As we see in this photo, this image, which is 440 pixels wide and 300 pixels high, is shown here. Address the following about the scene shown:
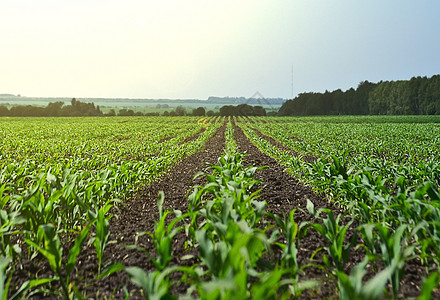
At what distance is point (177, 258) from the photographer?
11.9 ft

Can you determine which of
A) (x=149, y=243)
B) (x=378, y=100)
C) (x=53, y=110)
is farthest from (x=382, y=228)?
(x=378, y=100)

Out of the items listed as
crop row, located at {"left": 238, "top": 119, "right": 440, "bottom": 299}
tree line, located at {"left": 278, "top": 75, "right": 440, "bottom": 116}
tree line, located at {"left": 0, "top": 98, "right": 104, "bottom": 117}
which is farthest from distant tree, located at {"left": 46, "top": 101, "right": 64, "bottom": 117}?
crop row, located at {"left": 238, "top": 119, "right": 440, "bottom": 299}

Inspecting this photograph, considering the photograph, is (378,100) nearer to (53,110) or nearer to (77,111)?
(77,111)

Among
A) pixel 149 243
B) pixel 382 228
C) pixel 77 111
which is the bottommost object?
pixel 149 243

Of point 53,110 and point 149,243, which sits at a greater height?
point 53,110

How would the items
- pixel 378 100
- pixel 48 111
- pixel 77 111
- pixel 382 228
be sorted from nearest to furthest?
1. pixel 382 228
2. pixel 48 111
3. pixel 77 111
4. pixel 378 100

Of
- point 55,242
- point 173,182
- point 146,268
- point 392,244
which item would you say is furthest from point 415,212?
point 173,182

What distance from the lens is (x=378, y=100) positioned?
91.7 metres

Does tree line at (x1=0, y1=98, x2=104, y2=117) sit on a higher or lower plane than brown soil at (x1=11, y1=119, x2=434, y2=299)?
higher

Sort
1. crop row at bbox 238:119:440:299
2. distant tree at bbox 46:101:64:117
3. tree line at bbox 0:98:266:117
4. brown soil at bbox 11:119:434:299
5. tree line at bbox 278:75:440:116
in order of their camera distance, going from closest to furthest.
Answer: crop row at bbox 238:119:440:299, brown soil at bbox 11:119:434:299, tree line at bbox 278:75:440:116, tree line at bbox 0:98:266:117, distant tree at bbox 46:101:64:117

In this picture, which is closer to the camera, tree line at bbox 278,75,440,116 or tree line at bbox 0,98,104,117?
tree line at bbox 278,75,440,116

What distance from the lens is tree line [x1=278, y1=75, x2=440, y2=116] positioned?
78188 mm

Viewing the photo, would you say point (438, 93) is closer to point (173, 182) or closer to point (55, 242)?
point (173, 182)

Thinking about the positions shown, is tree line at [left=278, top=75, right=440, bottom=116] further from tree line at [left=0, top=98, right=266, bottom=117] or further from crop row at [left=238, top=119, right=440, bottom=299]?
crop row at [left=238, top=119, right=440, bottom=299]
